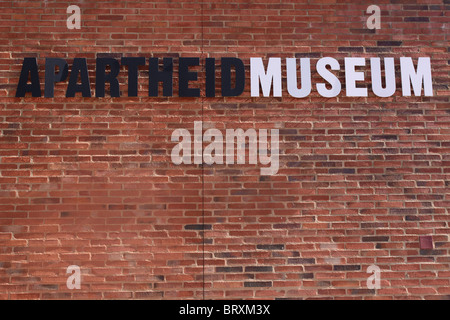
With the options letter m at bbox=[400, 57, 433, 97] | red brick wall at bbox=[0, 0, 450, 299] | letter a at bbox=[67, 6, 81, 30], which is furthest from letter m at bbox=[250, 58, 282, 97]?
letter a at bbox=[67, 6, 81, 30]

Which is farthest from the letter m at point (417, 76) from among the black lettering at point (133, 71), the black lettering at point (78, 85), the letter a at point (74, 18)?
the letter a at point (74, 18)

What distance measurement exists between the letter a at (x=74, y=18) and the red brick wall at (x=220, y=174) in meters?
0.06

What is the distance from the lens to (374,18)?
436 cm

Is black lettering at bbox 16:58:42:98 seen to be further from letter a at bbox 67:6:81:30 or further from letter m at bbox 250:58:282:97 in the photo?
letter m at bbox 250:58:282:97

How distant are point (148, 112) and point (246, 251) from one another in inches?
62.4

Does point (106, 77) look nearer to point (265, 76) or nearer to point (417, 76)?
point (265, 76)

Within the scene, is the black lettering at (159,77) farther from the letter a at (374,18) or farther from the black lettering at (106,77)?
the letter a at (374,18)

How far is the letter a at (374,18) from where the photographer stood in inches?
171

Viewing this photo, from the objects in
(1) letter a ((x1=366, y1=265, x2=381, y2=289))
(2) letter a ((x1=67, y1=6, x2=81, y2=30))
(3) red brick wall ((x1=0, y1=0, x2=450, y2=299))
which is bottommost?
(1) letter a ((x1=366, y1=265, x2=381, y2=289))

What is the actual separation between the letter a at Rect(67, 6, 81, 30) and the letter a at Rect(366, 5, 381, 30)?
2847 mm

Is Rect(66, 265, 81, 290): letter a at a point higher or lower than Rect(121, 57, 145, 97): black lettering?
lower

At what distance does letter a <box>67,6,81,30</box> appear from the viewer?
13.9ft

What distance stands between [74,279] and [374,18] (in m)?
3.78
